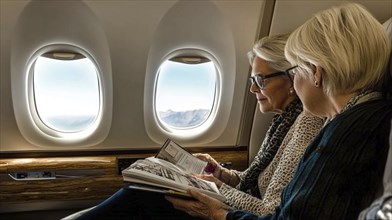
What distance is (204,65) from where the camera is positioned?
229 cm

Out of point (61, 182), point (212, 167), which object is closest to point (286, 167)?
point (212, 167)

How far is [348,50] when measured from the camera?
1114 millimetres

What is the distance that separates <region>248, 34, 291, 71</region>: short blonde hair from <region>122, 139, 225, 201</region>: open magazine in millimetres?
498

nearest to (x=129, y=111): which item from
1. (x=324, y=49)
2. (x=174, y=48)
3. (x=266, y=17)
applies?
(x=174, y=48)

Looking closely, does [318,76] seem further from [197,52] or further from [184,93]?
[184,93]

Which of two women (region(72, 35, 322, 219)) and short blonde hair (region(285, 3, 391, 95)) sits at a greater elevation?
short blonde hair (region(285, 3, 391, 95))

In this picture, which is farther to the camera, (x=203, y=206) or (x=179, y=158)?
(x=179, y=158)

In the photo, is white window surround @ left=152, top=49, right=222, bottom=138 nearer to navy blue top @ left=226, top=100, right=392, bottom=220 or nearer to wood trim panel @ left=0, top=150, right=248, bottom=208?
wood trim panel @ left=0, top=150, right=248, bottom=208

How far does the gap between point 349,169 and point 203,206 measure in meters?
0.57

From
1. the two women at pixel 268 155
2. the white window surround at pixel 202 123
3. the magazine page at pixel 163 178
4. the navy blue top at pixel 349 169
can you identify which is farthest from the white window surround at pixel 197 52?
the navy blue top at pixel 349 169

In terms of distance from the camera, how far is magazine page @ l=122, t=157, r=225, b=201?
136 centimetres

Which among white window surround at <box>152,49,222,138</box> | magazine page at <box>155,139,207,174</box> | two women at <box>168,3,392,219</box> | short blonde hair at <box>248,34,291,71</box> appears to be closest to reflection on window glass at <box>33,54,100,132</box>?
white window surround at <box>152,49,222,138</box>

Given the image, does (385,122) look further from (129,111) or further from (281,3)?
(129,111)

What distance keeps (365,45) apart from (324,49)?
0.10m
